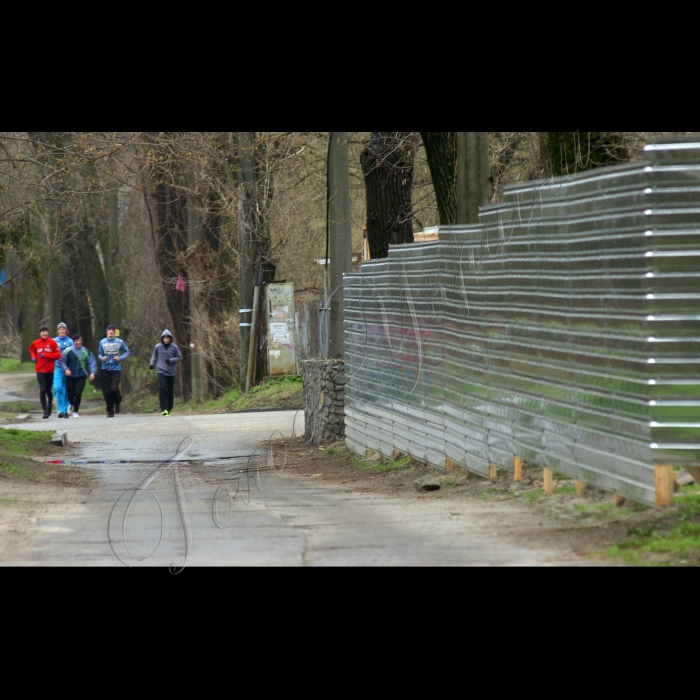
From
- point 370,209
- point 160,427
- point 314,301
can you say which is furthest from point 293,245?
point 370,209

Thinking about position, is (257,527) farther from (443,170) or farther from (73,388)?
(73,388)

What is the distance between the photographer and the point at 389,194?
1585 centimetres

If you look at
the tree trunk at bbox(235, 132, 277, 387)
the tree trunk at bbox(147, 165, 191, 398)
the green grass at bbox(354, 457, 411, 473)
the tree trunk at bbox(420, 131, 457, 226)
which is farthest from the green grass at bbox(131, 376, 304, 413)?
the tree trunk at bbox(420, 131, 457, 226)

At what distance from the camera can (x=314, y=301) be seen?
2869 centimetres

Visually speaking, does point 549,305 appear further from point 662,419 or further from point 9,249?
point 9,249

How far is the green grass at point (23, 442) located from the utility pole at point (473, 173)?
6356 millimetres

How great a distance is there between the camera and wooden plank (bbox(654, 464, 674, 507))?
6.13 m

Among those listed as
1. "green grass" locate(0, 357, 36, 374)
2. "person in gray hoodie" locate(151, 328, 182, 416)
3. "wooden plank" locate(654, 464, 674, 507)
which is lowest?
"green grass" locate(0, 357, 36, 374)

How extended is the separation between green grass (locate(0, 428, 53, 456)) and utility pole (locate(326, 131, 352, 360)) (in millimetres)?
4450

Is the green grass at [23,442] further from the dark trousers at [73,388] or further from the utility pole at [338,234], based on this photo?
the dark trousers at [73,388]

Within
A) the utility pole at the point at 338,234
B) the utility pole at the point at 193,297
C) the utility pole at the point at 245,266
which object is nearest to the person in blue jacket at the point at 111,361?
the utility pole at the point at 245,266

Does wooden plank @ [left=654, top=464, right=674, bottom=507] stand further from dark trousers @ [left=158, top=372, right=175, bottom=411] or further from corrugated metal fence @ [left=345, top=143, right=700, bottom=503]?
dark trousers @ [left=158, top=372, right=175, bottom=411]

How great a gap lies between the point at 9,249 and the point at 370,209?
5255mm

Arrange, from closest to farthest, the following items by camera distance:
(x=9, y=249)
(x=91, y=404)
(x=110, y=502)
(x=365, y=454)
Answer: (x=110, y=502)
(x=365, y=454)
(x=9, y=249)
(x=91, y=404)
